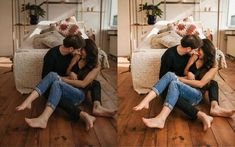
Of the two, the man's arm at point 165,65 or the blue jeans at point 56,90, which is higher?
the man's arm at point 165,65

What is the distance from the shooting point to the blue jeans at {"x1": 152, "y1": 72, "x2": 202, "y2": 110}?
5.46 feet

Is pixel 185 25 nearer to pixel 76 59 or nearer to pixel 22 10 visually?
pixel 76 59

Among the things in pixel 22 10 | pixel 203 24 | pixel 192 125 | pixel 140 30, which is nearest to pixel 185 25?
pixel 203 24

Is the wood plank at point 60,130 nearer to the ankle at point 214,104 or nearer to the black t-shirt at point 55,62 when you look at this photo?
the black t-shirt at point 55,62

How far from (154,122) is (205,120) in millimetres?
267

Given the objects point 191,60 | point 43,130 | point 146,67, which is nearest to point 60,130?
point 43,130

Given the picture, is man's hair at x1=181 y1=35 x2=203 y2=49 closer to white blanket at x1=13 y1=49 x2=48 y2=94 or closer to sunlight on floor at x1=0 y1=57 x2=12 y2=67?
white blanket at x1=13 y1=49 x2=48 y2=94

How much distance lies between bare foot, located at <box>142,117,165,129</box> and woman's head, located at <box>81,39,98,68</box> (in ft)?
1.26

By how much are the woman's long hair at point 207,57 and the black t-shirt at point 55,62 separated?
697 mm

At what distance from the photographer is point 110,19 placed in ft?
4.98

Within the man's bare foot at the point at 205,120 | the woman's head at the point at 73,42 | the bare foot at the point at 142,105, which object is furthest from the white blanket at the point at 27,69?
the man's bare foot at the point at 205,120

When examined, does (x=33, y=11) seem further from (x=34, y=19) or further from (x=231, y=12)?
(x=231, y=12)

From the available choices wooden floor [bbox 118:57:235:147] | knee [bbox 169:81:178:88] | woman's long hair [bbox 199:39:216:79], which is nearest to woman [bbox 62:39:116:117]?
wooden floor [bbox 118:57:235:147]

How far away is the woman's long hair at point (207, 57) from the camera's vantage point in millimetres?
1704
